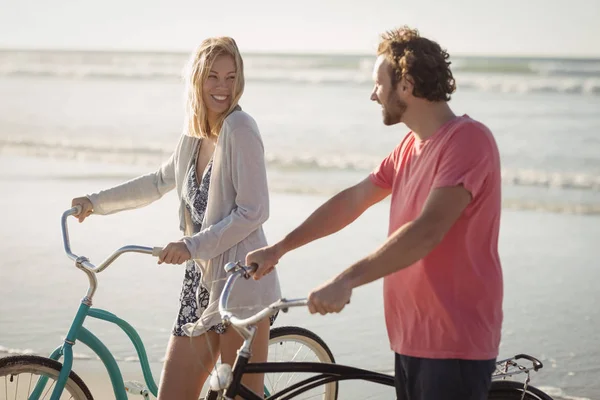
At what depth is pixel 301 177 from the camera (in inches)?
478

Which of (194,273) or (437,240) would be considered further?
(194,273)

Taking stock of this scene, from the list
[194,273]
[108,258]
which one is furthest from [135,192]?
[108,258]

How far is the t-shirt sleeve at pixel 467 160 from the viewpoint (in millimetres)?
2559

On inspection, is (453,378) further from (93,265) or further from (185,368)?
(93,265)

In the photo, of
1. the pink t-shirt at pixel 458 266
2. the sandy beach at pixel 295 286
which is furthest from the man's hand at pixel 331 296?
the sandy beach at pixel 295 286

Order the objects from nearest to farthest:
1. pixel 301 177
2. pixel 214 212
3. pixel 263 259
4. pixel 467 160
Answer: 1. pixel 467 160
2. pixel 263 259
3. pixel 214 212
4. pixel 301 177

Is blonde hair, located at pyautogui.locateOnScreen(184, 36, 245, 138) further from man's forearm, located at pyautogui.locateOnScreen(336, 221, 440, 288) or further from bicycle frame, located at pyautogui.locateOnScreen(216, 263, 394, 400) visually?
man's forearm, located at pyautogui.locateOnScreen(336, 221, 440, 288)

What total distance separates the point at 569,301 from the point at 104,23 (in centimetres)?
2116

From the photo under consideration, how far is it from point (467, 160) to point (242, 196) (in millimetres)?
1019

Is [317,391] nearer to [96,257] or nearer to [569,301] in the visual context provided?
[569,301]

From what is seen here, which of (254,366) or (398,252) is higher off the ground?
(398,252)

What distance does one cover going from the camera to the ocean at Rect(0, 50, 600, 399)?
6039 mm

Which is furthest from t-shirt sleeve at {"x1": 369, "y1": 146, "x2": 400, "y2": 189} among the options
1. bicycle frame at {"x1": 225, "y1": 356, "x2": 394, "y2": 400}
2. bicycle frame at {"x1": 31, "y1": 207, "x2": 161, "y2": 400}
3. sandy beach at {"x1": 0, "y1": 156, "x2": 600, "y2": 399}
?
sandy beach at {"x1": 0, "y1": 156, "x2": 600, "y2": 399}

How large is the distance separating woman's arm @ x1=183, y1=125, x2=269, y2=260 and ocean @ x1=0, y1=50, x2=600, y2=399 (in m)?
1.79
